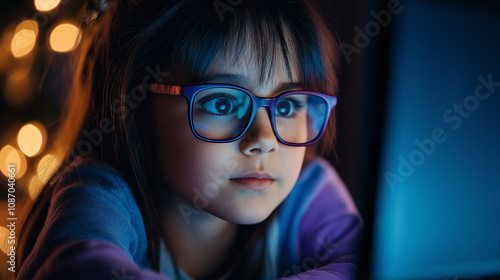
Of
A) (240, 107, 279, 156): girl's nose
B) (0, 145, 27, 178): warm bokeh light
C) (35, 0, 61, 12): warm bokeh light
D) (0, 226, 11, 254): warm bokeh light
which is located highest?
(35, 0, 61, 12): warm bokeh light

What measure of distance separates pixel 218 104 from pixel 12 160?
0.85 ft

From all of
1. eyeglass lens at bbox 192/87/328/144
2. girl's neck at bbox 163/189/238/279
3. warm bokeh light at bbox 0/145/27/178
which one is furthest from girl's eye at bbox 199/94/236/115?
warm bokeh light at bbox 0/145/27/178

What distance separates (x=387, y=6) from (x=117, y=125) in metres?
0.48

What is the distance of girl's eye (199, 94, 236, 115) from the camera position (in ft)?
1.75

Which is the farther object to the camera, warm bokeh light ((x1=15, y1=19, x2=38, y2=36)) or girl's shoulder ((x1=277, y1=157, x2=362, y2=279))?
girl's shoulder ((x1=277, y1=157, x2=362, y2=279))

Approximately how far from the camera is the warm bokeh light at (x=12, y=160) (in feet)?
1.65

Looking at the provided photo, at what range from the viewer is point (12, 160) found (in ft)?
1.67

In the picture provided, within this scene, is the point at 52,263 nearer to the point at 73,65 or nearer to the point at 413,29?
the point at 73,65

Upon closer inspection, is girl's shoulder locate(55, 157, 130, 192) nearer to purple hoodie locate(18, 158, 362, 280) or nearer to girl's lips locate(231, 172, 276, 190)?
purple hoodie locate(18, 158, 362, 280)

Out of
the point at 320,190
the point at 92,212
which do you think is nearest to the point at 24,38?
the point at 92,212

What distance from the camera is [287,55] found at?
1.85ft

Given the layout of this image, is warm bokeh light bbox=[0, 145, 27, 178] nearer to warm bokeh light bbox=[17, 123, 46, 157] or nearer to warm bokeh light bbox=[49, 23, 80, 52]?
warm bokeh light bbox=[17, 123, 46, 157]

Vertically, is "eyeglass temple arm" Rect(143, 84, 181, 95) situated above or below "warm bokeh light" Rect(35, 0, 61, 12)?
below

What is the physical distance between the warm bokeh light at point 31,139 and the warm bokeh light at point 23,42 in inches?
3.4
